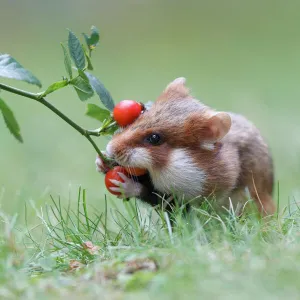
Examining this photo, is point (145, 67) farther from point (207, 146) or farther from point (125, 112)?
point (125, 112)

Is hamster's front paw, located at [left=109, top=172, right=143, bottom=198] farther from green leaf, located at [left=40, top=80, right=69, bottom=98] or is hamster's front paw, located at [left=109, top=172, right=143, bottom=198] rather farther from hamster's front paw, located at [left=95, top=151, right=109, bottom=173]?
green leaf, located at [left=40, top=80, right=69, bottom=98]

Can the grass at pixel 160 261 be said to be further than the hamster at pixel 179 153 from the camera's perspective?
No

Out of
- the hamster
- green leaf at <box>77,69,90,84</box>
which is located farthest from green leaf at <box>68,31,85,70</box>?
the hamster

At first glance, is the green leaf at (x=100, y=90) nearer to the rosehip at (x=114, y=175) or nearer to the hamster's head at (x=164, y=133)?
the hamster's head at (x=164, y=133)

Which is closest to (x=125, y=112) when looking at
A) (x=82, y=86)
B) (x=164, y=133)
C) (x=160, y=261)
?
(x=164, y=133)

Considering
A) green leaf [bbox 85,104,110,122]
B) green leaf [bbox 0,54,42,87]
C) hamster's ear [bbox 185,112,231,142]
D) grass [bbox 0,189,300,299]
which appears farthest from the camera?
hamster's ear [bbox 185,112,231,142]

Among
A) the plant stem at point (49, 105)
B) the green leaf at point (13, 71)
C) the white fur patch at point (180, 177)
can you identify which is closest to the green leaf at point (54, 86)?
the plant stem at point (49, 105)
